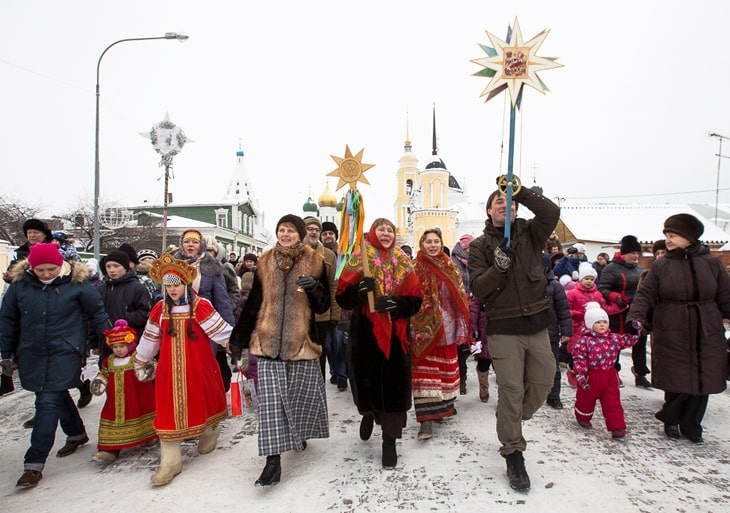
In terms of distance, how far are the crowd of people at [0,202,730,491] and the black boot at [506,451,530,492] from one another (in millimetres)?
12

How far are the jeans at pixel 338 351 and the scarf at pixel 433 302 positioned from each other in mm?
1874

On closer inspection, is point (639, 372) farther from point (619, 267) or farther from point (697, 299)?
point (697, 299)

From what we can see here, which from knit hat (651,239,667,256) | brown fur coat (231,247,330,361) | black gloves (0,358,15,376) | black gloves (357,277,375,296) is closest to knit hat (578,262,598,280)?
knit hat (651,239,667,256)

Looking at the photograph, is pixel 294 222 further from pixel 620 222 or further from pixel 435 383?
pixel 620 222

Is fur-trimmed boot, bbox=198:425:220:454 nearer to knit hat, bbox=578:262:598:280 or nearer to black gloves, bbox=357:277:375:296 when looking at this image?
black gloves, bbox=357:277:375:296

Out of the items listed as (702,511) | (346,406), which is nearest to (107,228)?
(346,406)

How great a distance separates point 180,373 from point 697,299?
451 centimetres

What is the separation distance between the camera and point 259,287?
3.75 m

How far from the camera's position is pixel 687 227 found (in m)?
4.03

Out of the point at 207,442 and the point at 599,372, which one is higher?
the point at 599,372

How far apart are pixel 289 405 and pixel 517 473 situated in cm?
174

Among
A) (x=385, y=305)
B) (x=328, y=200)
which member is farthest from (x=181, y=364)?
(x=328, y=200)

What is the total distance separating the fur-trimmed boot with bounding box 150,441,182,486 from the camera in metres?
3.37

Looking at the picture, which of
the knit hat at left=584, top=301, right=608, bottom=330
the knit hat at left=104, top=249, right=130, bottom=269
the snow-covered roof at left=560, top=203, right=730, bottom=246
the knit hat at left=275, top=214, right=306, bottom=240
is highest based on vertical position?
the snow-covered roof at left=560, top=203, right=730, bottom=246
